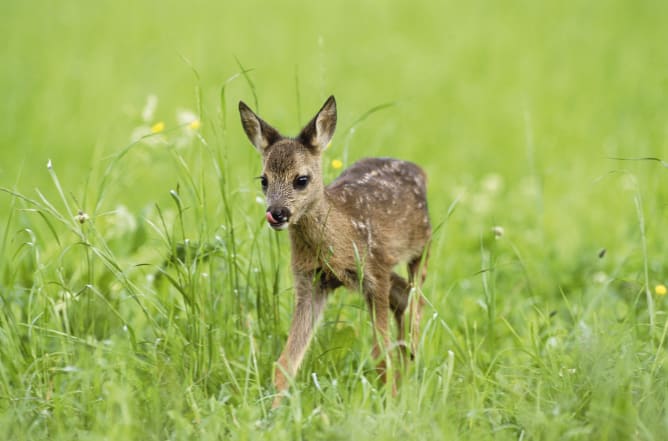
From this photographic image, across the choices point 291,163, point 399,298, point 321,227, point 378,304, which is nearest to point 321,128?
point 291,163

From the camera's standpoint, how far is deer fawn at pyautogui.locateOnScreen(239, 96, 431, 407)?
5.03 m

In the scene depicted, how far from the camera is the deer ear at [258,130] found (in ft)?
17.5

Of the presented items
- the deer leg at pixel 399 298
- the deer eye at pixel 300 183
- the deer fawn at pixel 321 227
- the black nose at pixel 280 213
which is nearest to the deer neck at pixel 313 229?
the deer fawn at pixel 321 227

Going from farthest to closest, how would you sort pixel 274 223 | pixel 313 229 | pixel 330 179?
pixel 330 179 → pixel 313 229 → pixel 274 223

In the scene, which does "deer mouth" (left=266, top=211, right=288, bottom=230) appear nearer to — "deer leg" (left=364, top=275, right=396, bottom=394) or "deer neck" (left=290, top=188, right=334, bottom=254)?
"deer neck" (left=290, top=188, right=334, bottom=254)

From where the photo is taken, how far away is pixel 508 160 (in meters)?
10.8

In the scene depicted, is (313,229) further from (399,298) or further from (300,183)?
(399,298)

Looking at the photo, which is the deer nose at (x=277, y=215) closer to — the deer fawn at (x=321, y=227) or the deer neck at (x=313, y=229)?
the deer fawn at (x=321, y=227)

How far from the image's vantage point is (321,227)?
522 cm

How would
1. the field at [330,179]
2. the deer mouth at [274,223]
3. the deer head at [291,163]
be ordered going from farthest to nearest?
the deer head at [291,163] < the deer mouth at [274,223] < the field at [330,179]

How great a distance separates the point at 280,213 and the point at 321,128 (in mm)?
707

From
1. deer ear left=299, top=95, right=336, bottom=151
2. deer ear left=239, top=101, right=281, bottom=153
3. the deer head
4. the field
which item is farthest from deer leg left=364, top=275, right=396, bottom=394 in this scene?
deer ear left=239, top=101, right=281, bottom=153

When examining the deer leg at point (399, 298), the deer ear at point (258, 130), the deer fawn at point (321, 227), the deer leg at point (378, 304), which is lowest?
the deer leg at point (399, 298)

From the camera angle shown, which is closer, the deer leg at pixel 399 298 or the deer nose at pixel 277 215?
the deer nose at pixel 277 215
